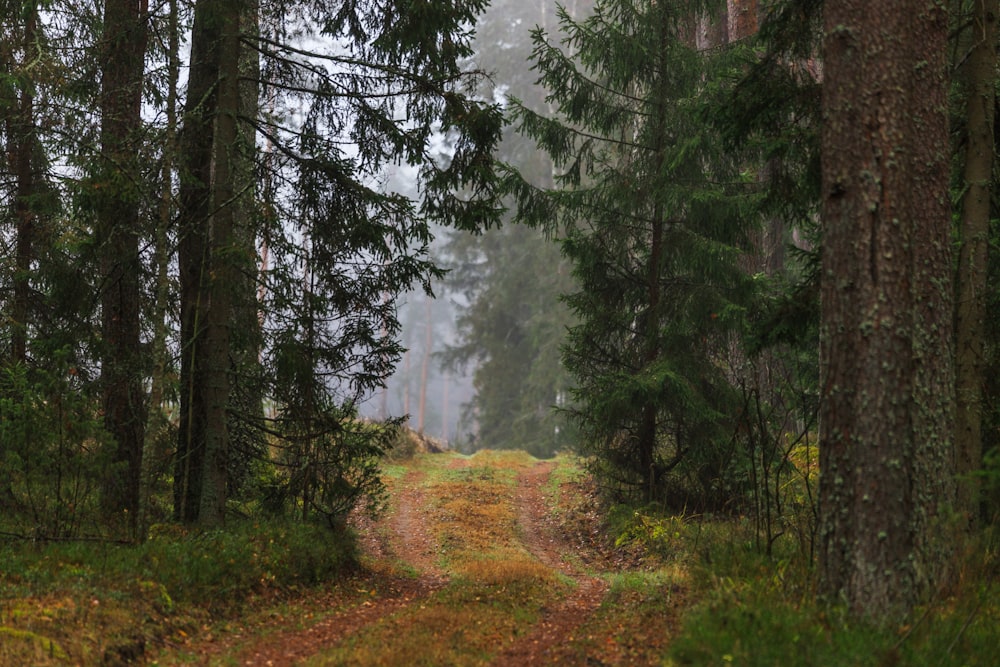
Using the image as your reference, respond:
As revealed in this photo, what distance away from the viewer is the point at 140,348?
10367 millimetres

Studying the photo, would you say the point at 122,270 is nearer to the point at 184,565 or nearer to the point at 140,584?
the point at 184,565

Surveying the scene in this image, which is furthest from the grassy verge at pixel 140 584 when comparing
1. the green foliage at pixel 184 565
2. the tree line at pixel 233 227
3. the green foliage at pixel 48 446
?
the tree line at pixel 233 227

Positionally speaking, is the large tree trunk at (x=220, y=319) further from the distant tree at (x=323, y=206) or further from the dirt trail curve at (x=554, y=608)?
the dirt trail curve at (x=554, y=608)

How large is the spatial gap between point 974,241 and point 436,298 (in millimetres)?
6894

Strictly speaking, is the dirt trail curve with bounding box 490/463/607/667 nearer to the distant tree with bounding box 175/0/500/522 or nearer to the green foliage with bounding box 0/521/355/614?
the green foliage with bounding box 0/521/355/614

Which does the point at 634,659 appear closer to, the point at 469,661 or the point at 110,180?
the point at 469,661

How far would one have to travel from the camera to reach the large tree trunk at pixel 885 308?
536cm

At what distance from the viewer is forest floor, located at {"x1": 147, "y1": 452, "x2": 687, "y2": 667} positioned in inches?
247

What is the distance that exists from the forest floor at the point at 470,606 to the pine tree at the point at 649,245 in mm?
2210

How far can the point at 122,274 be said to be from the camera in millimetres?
9461

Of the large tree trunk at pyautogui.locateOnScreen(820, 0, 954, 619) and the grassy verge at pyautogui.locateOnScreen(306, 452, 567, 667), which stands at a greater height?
the large tree trunk at pyautogui.locateOnScreen(820, 0, 954, 619)

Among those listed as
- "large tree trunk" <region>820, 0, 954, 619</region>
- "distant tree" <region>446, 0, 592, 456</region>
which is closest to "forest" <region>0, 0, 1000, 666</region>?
"large tree trunk" <region>820, 0, 954, 619</region>

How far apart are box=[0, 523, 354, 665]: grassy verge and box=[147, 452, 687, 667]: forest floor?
292 mm

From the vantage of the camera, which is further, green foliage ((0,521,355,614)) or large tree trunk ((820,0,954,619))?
green foliage ((0,521,355,614))
